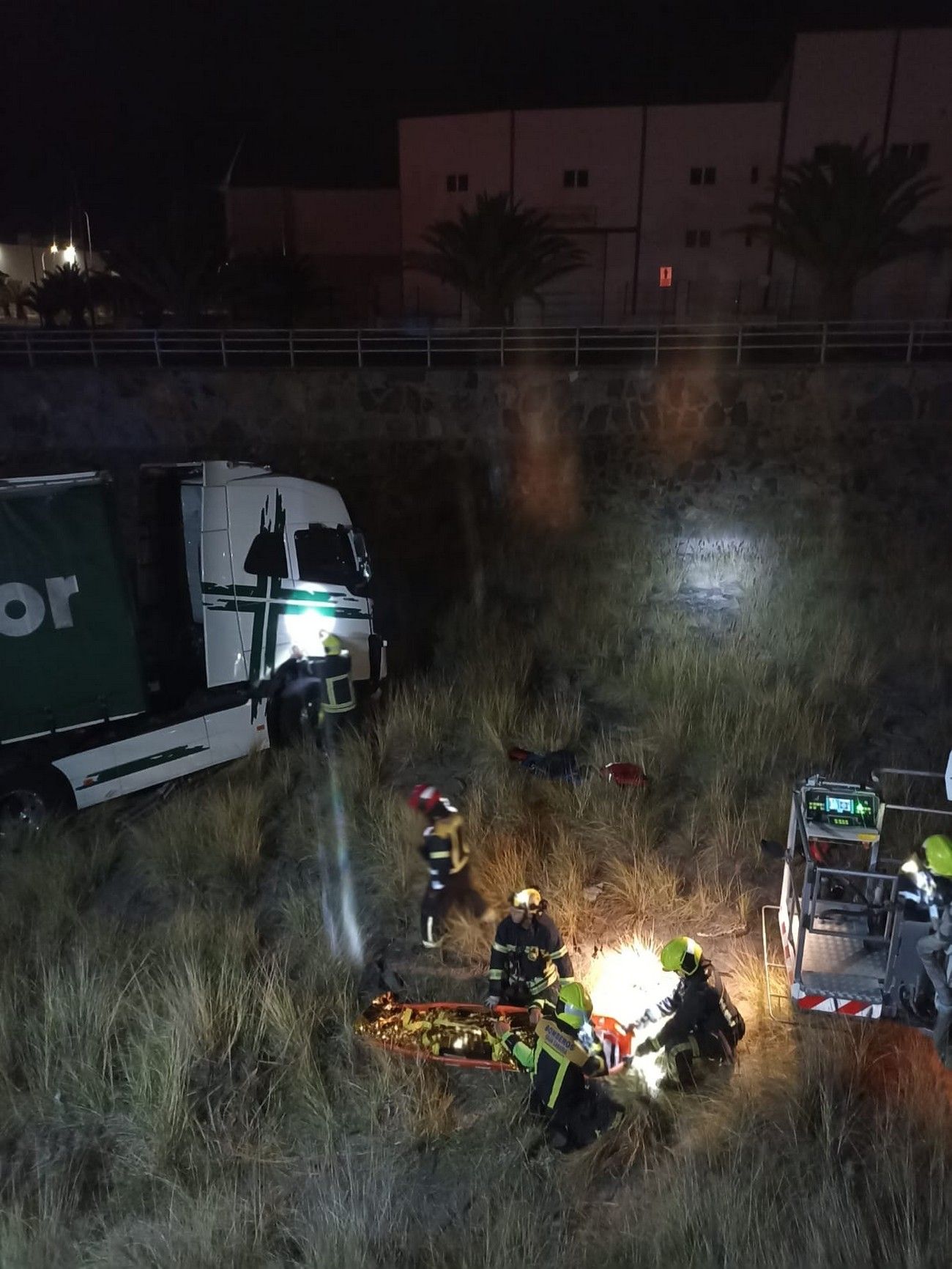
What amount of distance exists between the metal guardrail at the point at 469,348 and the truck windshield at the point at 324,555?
8940 millimetres

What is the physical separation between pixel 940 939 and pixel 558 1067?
1923 millimetres

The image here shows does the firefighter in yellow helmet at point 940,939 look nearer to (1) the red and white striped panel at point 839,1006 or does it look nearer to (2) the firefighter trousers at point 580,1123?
(1) the red and white striped panel at point 839,1006

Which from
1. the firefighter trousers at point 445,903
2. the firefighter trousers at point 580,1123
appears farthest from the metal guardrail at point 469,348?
the firefighter trousers at point 580,1123

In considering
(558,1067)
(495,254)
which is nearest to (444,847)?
(558,1067)

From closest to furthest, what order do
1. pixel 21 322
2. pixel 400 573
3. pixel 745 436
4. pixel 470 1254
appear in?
pixel 470 1254 < pixel 400 573 < pixel 745 436 < pixel 21 322

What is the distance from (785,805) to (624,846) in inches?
53.9

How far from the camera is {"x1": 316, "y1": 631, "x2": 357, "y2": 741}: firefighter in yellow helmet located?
25.0ft

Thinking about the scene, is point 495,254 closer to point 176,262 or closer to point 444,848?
point 176,262

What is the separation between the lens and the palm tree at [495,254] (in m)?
19.8

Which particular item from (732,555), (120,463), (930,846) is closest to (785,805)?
(930,846)

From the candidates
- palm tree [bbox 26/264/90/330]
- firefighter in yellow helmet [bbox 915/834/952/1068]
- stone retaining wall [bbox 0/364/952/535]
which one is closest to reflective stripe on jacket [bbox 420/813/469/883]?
firefighter in yellow helmet [bbox 915/834/952/1068]

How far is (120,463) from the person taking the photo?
16.6 m

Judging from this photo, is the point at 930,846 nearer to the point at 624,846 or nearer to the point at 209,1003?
the point at 624,846

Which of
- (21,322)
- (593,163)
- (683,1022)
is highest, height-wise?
(593,163)
